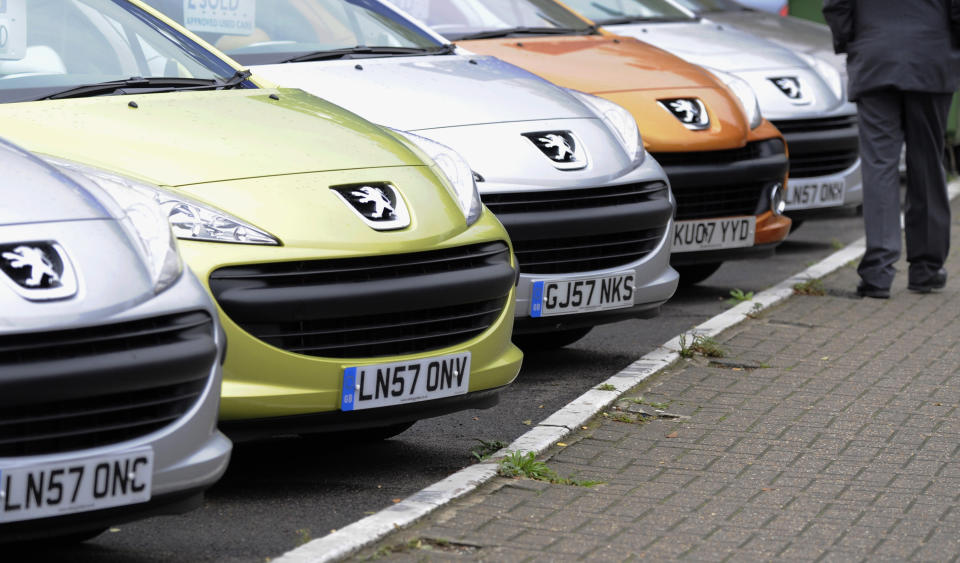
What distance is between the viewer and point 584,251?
226 inches

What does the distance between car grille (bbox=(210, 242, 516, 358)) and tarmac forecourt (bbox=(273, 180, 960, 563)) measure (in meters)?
0.41

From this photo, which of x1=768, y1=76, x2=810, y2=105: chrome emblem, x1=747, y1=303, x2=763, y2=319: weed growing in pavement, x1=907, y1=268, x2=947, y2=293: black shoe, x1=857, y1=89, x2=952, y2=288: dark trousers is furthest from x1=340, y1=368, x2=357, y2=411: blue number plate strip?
x1=768, y1=76, x2=810, y2=105: chrome emblem

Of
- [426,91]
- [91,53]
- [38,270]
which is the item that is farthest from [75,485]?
[426,91]

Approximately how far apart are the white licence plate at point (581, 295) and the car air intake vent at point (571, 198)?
0.28 meters

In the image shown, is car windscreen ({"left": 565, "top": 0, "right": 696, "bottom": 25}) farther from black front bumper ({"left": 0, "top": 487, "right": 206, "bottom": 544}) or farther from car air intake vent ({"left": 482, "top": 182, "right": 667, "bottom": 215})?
black front bumper ({"left": 0, "top": 487, "right": 206, "bottom": 544})

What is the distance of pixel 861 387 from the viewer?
5.78 m

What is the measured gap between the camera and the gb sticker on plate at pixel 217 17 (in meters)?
6.27

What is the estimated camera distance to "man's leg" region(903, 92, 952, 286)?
7.68m

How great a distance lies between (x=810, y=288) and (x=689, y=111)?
1.38 metres

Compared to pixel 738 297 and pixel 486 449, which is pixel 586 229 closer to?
pixel 486 449

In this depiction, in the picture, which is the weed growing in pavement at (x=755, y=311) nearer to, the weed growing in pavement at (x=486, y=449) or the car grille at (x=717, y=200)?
the car grille at (x=717, y=200)

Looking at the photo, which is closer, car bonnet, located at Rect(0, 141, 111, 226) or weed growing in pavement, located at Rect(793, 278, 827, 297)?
car bonnet, located at Rect(0, 141, 111, 226)

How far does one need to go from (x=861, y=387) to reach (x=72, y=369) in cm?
349

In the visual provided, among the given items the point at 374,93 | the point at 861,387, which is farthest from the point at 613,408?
the point at 374,93
